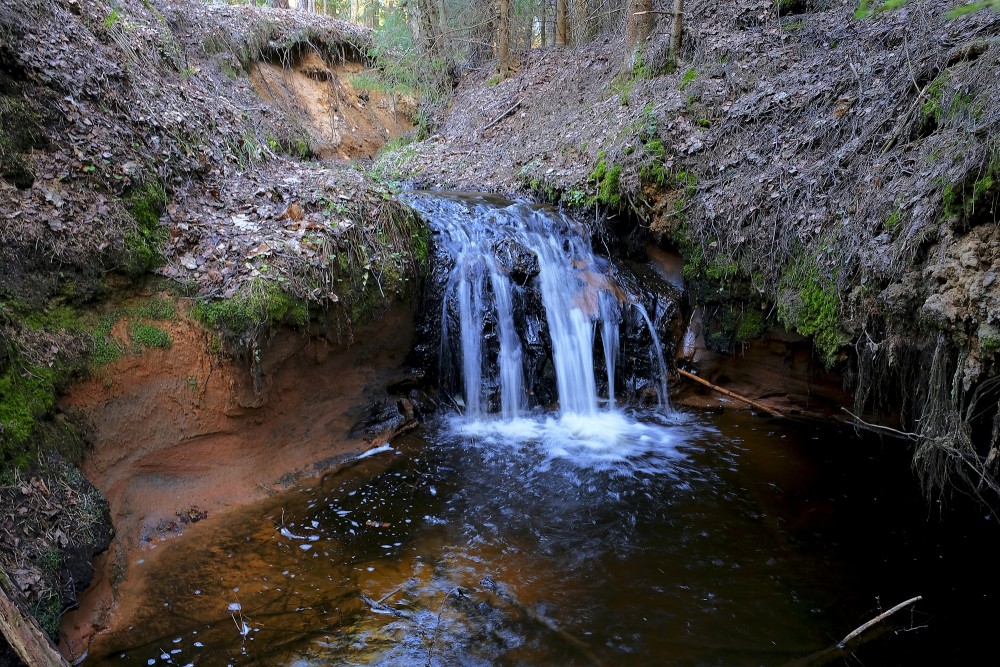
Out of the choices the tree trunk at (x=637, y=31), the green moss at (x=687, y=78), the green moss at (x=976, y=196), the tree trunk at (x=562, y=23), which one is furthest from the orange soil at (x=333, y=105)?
the green moss at (x=976, y=196)

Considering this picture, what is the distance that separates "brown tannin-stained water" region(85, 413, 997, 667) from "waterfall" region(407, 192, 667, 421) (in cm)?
107

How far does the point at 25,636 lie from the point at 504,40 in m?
14.7

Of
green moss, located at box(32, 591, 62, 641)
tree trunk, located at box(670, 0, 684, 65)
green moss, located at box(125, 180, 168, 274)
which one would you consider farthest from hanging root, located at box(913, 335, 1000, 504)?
tree trunk, located at box(670, 0, 684, 65)

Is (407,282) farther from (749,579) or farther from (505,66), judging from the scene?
(505,66)

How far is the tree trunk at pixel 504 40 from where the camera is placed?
46.2 feet

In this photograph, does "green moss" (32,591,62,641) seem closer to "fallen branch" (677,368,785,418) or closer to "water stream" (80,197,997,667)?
"water stream" (80,197,997,667)

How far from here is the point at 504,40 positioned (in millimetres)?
14539

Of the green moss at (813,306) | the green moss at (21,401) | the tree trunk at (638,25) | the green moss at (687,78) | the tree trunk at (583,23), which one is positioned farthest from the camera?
the tree trunk at (583,23)

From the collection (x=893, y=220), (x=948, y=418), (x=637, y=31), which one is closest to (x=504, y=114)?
(x=637, y=31)

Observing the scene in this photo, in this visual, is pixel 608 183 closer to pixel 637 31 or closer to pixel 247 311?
pixel 637 31

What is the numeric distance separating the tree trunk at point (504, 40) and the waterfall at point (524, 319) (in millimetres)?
8318

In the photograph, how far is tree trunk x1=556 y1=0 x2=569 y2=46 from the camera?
1432 centimetres

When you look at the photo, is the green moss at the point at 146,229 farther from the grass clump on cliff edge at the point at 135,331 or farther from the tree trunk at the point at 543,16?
the tree trunk at the point at 543,16

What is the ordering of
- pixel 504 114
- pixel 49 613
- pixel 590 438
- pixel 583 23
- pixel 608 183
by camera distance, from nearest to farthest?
pixel 49 613 < pixel 590 438 < pixel 608 183 < pixel 504 114 < pixel 583 23
